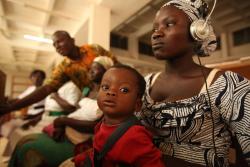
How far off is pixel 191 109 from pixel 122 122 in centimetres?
25

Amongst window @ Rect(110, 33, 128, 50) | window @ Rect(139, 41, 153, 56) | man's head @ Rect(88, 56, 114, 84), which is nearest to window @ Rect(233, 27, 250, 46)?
window @ Rect(139, 41, 153, 56)

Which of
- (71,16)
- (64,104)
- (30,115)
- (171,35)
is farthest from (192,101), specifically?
(71,16)

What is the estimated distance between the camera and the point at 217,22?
5543 mm

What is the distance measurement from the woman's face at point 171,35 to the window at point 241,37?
5.86m

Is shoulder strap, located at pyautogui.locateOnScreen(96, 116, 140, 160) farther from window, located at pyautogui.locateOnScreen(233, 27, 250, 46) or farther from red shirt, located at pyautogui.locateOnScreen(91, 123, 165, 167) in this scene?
window, located at pyautogui.locateOnScreen(233, 27, 250, 46)

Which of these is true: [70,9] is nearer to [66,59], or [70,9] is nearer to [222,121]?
[66,59]

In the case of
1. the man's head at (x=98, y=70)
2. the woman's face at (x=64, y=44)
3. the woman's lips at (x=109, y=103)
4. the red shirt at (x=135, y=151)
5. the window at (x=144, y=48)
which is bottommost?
the red shirt at (x=135, y=151)

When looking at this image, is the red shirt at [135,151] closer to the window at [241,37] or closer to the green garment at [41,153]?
the green garment at [41,153]

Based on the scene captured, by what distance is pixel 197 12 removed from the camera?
938mm

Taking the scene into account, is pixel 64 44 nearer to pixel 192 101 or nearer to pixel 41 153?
pixel 41 153

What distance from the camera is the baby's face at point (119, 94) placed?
2.69 ft

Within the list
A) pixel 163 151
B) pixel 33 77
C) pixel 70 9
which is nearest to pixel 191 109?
pixel 163 151

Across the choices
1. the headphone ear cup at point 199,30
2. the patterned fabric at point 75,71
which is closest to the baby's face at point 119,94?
the headphone ear cup at point 199,30

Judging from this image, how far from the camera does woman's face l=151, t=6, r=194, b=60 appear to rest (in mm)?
869
